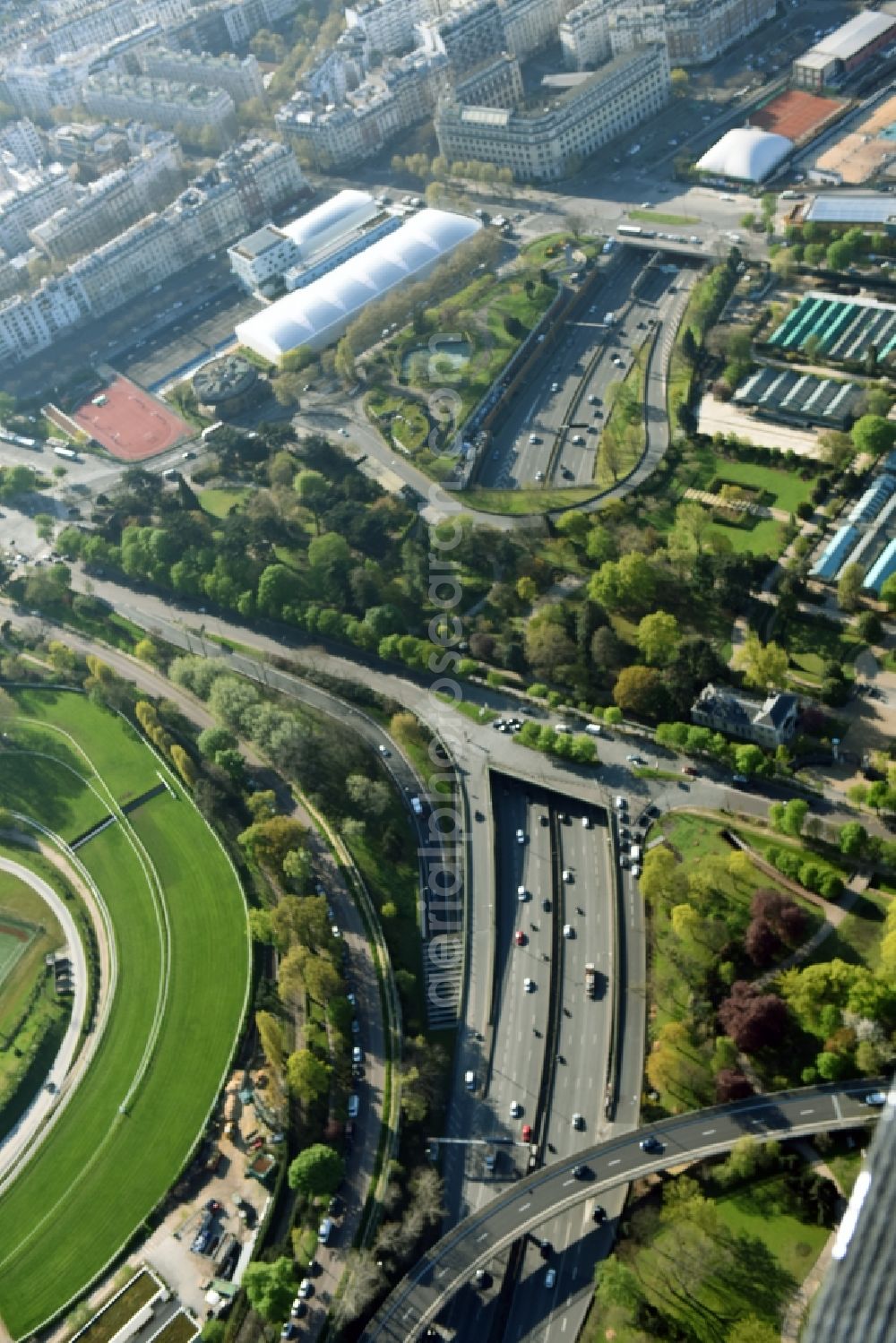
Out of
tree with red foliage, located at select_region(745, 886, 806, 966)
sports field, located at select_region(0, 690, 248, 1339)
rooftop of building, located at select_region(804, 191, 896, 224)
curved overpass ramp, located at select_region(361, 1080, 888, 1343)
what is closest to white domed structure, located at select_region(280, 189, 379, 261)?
rooftop of building, located at select_region(804, 191, 896, 224)

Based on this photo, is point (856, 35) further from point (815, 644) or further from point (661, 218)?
point (815, 644)

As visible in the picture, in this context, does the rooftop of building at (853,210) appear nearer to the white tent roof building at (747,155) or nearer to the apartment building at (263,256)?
the white tent roof building at (747,155)

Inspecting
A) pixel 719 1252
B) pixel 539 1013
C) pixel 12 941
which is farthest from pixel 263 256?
pixel 719 1252

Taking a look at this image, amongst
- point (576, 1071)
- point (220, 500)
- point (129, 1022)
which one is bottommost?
point (576, 1071)

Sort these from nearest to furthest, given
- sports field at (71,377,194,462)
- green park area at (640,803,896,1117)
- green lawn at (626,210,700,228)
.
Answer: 1. green park area at (640,803,896,1117)
2. sports field at (71,377,194,462)
3. green lawn at (626,210,700,228)

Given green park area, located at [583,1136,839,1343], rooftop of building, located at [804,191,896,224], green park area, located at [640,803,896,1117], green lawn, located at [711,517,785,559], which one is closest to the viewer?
green park area, located at [583,1136,839,1343]

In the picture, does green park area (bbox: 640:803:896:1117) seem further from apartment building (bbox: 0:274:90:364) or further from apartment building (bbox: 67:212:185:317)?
apartment building (bbox: 67:212:185:317)

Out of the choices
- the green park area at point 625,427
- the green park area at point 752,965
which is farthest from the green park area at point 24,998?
the green park area at point 625,427
